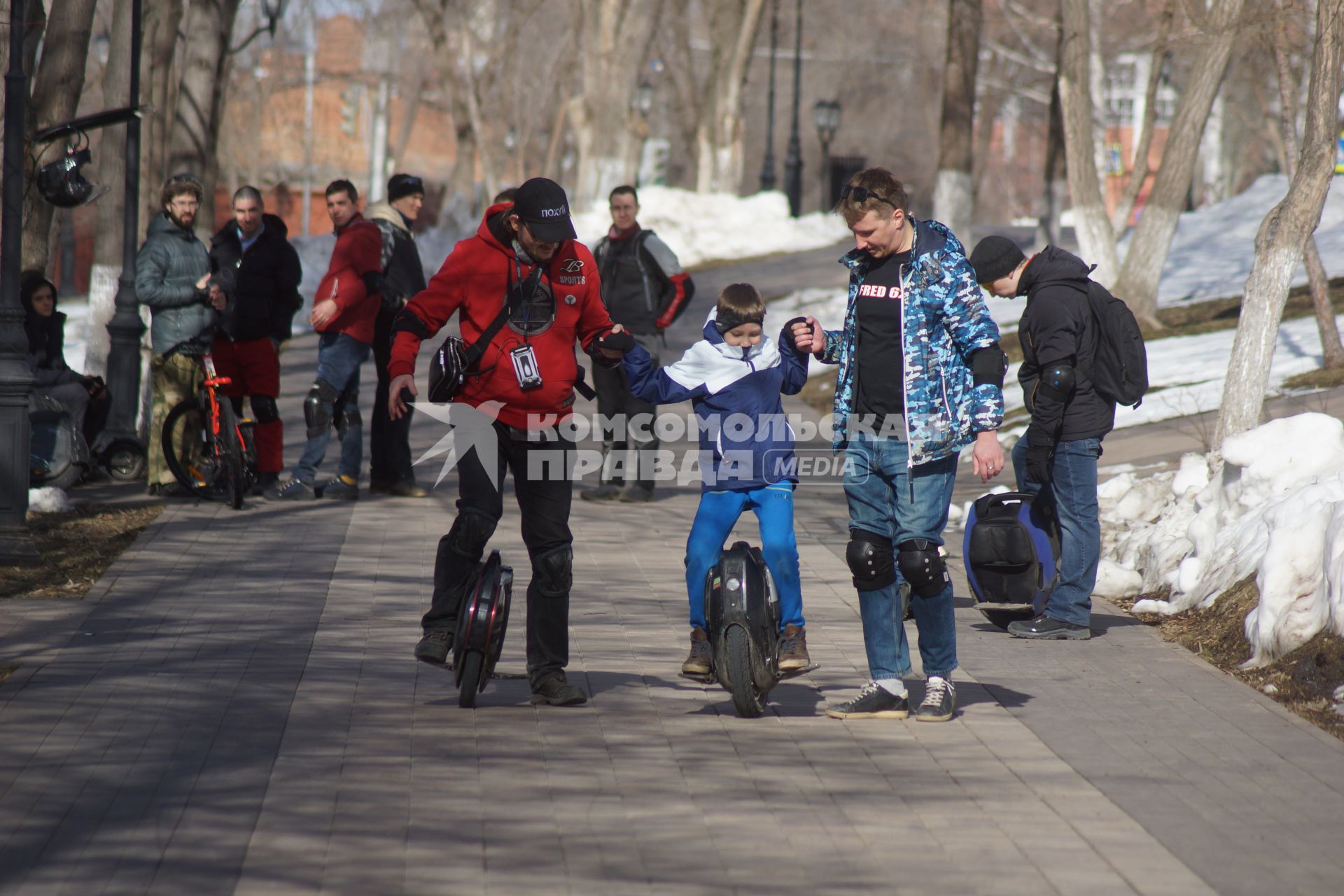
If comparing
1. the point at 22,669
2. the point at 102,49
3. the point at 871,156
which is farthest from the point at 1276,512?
the point at 871,156

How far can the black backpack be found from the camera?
296 inches

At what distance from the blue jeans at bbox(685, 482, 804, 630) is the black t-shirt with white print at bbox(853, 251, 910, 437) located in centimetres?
93

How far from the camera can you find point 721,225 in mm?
37500

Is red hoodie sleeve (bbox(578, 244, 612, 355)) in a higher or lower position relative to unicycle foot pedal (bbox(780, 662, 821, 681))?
higher

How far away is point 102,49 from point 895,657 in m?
27.3

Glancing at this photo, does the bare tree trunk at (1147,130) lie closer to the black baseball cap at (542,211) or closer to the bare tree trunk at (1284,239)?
the bare tree trunk at (1284,239)

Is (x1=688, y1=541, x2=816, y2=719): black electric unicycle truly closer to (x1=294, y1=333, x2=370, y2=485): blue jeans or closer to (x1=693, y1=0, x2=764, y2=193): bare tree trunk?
(x1=294, y1=333, x2=370, y2=485): blue jeans

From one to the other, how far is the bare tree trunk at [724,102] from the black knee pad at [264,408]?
29.0m

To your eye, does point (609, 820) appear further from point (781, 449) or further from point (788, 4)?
point (788, 4)

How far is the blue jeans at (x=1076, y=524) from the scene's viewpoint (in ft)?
24.9

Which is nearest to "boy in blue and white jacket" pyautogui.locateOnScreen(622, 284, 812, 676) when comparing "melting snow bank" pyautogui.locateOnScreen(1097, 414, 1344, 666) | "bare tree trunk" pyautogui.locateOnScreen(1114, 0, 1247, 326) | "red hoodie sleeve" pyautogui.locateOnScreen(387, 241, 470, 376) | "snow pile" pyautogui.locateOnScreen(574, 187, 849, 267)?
"red hoodie sleeve" pyautogui.locateOnScreen(387, 241, 470, 376)

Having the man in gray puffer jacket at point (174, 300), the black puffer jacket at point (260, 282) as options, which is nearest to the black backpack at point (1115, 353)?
the black puffer jacket at point (260, 282)

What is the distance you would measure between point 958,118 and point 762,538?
16.5 metres

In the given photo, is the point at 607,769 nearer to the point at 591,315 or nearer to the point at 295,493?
the point at 591,315
